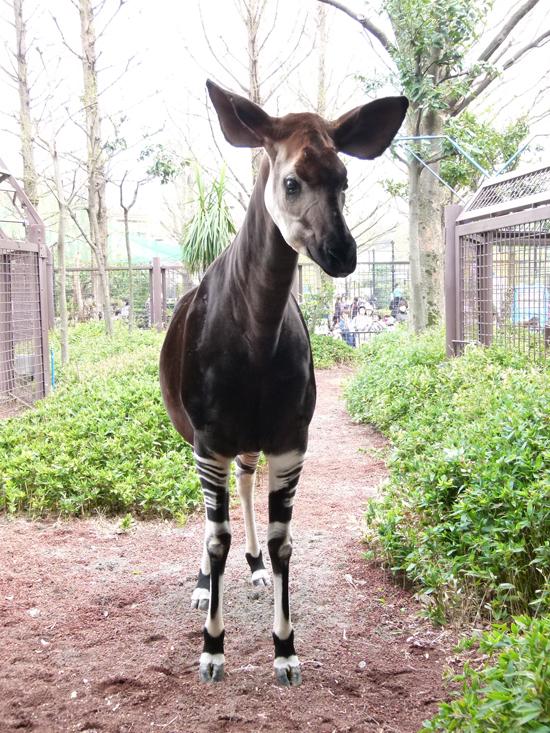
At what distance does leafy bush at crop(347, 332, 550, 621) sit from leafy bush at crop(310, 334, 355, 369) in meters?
6.24

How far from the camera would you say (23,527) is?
3.93m

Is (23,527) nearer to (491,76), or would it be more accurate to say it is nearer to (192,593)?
(192,593)

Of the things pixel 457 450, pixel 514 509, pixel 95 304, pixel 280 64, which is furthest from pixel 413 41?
pixel 95 304

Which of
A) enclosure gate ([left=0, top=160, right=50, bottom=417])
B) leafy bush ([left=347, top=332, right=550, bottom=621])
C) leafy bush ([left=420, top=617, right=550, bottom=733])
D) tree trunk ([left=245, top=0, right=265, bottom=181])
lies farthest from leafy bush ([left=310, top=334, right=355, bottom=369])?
leafy bush ([left=420, top=617, right=550, bottom=733])

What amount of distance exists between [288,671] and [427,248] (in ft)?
25.3

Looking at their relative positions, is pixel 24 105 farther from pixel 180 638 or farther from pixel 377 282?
pixel 180 638

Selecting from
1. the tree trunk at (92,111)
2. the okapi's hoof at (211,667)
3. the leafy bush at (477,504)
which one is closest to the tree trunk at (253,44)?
the tree trunk at (92,111)

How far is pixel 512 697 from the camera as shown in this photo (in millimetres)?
1449

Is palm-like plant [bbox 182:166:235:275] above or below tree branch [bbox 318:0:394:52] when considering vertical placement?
below

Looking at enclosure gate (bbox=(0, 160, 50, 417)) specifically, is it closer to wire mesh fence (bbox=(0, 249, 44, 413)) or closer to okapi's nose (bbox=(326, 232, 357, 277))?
wire mesh fence (bbox=(0, 249, 44, 413))

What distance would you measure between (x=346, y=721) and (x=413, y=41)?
7.43 meters

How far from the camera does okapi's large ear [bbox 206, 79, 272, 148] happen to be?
2.01m

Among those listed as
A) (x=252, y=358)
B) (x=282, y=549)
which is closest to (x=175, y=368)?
(x=252, y=358)

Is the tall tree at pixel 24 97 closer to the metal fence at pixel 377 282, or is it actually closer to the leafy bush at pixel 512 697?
the metal fence at pixel 377 282
